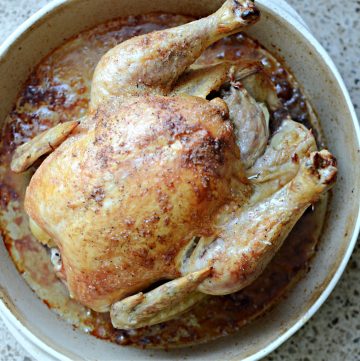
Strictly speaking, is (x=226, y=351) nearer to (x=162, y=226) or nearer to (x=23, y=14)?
(x=162, y=226)

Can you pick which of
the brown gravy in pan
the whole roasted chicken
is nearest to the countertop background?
the brown gravy in pan

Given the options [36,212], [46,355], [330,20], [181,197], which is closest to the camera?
[181,197]

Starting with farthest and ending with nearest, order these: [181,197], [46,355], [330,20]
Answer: [330,20]
[46,355]
[181,197]

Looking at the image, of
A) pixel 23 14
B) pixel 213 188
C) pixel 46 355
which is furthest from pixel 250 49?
pixel 46 355

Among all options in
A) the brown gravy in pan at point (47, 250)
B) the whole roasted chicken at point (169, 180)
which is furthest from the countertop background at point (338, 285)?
the whole roasted chicken at point (169, 180)

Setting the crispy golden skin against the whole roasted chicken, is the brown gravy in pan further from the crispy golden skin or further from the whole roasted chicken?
the crispy golden skin

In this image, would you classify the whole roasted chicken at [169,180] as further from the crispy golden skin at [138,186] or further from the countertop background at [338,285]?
the countertop background at [338,285]
